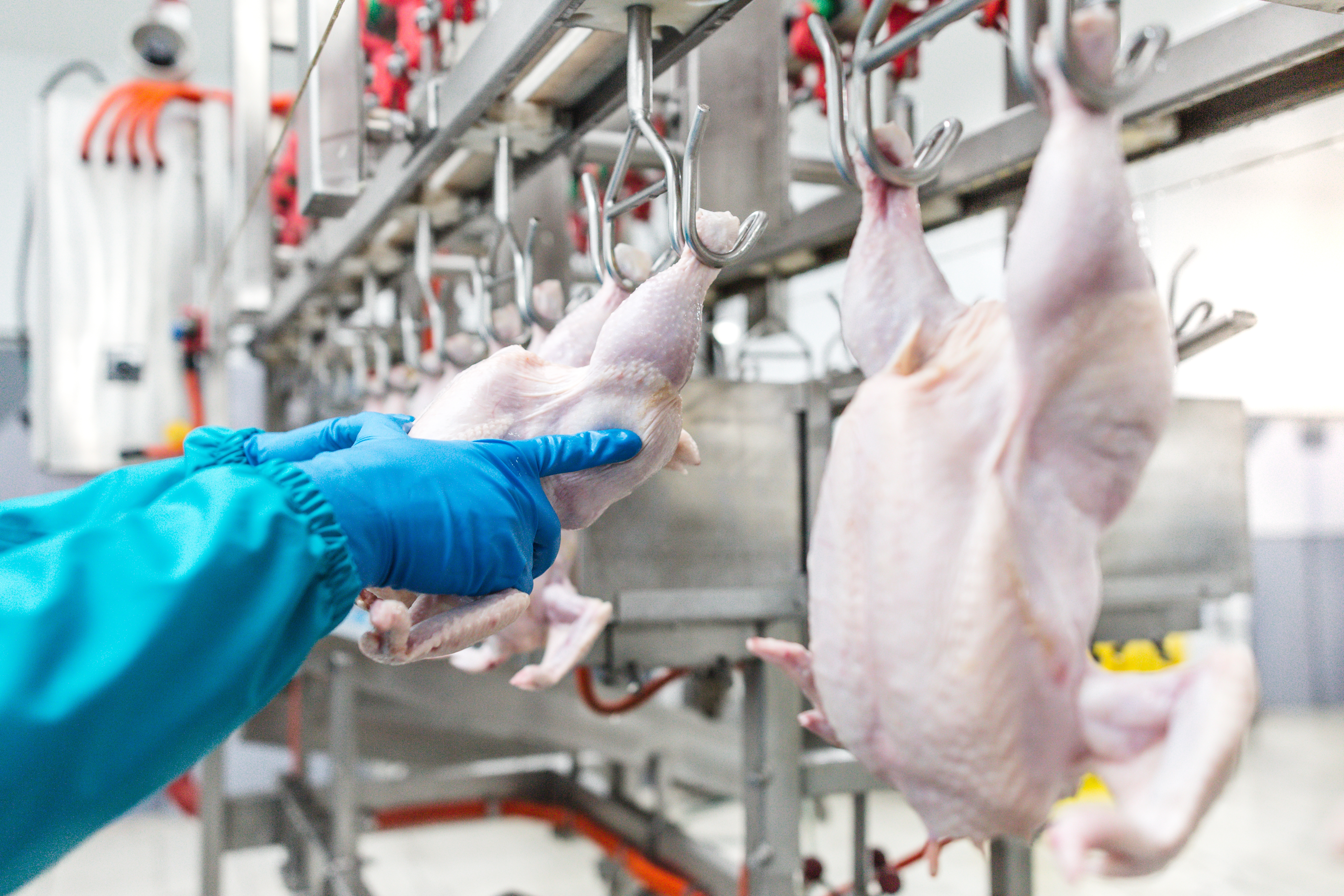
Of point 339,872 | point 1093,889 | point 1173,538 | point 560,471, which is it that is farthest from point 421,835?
point 560,471

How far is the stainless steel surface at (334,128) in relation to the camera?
68.4 inches

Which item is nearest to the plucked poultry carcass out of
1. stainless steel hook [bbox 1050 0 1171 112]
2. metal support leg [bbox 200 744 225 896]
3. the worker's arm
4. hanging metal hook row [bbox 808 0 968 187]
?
the worker's arm

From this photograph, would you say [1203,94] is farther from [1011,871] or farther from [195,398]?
[195,398]

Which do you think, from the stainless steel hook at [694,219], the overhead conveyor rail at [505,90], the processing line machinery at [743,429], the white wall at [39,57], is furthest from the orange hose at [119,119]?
the stainless steel hook at [694,219]

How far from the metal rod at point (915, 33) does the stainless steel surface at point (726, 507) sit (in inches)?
49.0

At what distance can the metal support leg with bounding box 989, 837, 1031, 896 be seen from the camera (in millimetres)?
2352

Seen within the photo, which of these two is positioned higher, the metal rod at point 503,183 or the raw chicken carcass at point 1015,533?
the metal rod at point 503,183

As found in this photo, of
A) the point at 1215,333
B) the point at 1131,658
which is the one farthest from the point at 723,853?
the point at 1215,333

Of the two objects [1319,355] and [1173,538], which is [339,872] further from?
[1319,355]

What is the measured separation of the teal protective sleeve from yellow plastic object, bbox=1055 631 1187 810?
6.57ft

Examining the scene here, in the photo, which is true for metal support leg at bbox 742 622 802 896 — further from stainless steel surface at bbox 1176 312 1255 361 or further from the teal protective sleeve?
the teal protective sleeve

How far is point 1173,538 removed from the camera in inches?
88.1

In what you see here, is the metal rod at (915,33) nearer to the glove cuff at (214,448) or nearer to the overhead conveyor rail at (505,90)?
the overhead conveyor rail at (505,90)

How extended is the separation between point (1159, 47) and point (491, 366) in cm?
86
